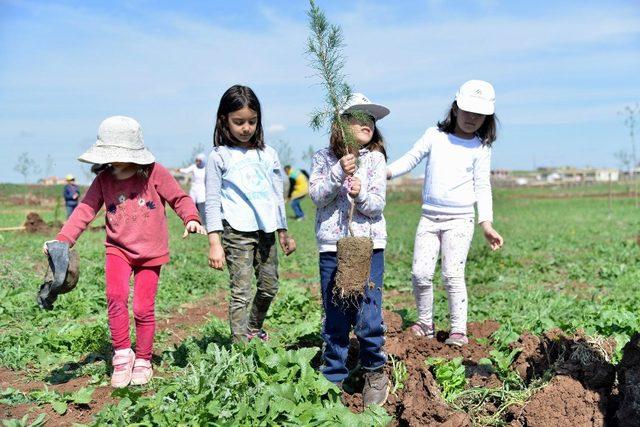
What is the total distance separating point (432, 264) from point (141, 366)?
216 centimetres

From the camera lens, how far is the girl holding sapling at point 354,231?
11.9 ft

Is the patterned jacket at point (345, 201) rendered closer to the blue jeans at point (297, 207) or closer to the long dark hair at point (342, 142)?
the long dark hair at point (342, 142)

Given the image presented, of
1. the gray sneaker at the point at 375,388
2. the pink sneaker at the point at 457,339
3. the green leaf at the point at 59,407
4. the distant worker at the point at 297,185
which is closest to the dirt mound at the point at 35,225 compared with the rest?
the distant worker at the point at 297,185

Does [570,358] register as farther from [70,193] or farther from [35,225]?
[70,193]

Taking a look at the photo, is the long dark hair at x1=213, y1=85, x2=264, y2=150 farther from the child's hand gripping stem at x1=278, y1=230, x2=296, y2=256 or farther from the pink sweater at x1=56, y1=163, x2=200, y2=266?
the child's hand gripping stem at x1=278, y1=230, x2=296, y2=256

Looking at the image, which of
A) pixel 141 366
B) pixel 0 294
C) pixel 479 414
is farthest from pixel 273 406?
pixel 0 294

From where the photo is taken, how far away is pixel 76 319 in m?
6.11

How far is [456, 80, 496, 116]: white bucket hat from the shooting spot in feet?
14.7

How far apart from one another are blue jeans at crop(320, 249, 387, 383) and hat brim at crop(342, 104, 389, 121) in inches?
32.7

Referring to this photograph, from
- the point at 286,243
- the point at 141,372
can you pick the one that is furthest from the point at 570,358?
the point at 141,372

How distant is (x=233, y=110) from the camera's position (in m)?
4.24

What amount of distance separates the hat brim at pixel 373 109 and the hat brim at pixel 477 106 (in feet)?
2.75

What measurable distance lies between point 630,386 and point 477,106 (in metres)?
2.16

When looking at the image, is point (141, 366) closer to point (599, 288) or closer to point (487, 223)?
point (487, 223)
